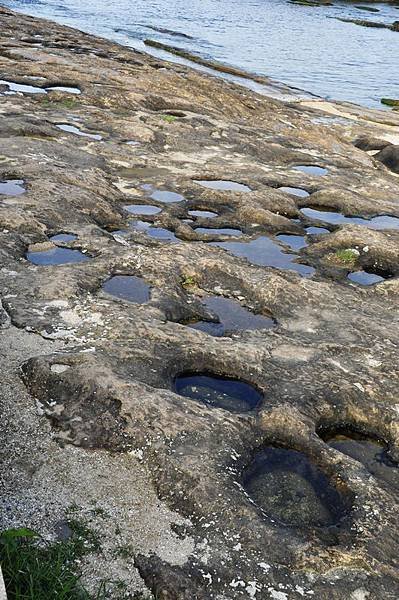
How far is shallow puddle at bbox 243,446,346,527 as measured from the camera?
20.5 feet

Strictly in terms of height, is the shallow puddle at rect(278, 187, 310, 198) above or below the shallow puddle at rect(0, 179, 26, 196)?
above

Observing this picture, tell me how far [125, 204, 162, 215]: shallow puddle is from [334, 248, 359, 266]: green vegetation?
393cm

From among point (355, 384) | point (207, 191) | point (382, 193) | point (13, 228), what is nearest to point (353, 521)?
point (355, 384)

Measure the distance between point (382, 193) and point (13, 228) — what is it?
10.7m

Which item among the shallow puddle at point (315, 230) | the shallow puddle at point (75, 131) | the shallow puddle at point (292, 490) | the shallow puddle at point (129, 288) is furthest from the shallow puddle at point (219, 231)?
the shallow puddle at point (292, 490)

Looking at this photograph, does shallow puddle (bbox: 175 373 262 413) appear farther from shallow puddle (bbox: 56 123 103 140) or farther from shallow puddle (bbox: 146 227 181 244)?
shallow puddle (bbox: 56 123 103 140)

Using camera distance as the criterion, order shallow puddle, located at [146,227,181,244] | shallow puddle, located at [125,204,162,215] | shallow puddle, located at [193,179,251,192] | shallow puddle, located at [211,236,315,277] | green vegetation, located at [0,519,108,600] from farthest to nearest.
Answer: shallow puddle, located at [193,179,251,192], shallow puddle, located at [125,204,162,215], shallow puddle, located at [146,227,181,244], shallow puddle, located at [211,236,315,277], green vegetation, located at [0,519,108,600]

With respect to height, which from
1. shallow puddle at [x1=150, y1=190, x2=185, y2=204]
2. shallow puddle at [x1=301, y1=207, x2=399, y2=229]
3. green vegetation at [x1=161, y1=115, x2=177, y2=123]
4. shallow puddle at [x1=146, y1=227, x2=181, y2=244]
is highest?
green vegetation at [x1=161, y1=115, x2=177, y2=123]

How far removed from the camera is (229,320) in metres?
9.87

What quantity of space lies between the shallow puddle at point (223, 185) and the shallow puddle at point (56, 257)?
218 inches

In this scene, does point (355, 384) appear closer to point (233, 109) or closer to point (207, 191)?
point (207, 191)

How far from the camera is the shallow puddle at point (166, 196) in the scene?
14680 millimetres

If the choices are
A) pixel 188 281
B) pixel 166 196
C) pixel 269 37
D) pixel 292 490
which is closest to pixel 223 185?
pixel 166 196

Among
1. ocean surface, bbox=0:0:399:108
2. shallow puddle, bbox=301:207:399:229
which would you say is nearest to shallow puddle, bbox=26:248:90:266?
shallow puddle, bbox=301:207:399:229
